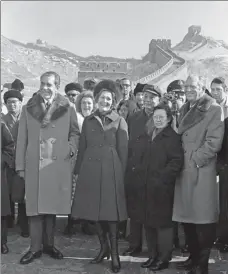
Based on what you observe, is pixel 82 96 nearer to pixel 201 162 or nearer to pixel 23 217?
pixel 23 217

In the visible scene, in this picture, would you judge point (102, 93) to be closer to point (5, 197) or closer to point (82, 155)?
point (82, 155)

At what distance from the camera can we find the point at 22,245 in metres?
4.50

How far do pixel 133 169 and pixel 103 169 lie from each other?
30cm

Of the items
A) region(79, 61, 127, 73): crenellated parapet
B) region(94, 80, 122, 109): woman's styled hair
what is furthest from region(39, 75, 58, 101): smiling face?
region(79, 61, 127, 73): crenellated parapet

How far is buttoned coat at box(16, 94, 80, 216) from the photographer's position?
13.0 feet

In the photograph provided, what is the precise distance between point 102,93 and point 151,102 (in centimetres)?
61

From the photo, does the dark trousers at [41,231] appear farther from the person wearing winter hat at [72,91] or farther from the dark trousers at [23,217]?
the person wearing winter hat at [72,91]

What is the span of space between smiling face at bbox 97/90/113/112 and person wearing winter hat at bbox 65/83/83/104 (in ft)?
5.77

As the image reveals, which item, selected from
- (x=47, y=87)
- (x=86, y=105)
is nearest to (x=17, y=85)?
(x=86, y=105)

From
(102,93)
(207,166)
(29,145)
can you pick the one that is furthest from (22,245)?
(207,166)

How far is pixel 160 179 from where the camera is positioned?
365 cm

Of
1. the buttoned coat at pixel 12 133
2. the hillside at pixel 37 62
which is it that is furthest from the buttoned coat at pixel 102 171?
the hillside at pixel 37 62

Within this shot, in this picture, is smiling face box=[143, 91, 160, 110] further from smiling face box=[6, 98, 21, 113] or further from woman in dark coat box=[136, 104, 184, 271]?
smiling face box=[6, 98, 21, 113]

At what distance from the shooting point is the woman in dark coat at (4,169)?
422 cm
